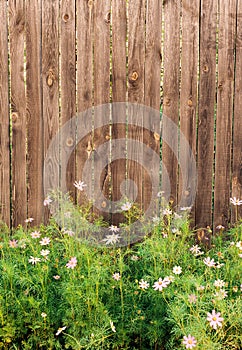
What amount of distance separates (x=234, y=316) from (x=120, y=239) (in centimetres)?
136

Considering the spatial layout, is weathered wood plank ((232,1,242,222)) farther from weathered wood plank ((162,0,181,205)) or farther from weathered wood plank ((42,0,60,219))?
weathered wood plank ((42,0,60,219))

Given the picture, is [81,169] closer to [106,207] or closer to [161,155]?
[106,207]

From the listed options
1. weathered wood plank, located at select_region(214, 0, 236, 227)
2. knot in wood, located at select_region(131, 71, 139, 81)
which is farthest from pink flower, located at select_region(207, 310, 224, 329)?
knot in wood, located at select_region(131, 71, 139, 81)

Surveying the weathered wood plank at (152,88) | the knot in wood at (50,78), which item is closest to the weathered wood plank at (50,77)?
the knot in wood at (50,78)

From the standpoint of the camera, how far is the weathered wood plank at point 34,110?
12.4ft

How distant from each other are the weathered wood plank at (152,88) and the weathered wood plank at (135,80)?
3 centimetres

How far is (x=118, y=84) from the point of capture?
3.84 m

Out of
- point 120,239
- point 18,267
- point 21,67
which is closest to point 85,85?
point 21,67

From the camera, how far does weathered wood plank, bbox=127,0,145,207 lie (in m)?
3.80

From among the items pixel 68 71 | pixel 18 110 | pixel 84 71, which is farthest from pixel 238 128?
pixel 18 110

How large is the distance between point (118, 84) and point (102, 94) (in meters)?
0.14

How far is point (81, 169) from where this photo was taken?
153 inches

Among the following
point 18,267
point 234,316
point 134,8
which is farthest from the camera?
point 134,8

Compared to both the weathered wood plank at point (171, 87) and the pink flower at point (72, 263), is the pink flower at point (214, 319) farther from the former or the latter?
the weathered wood plank at point (171, 87)
